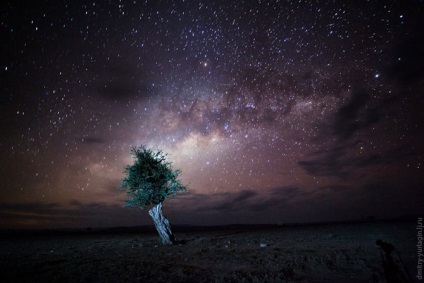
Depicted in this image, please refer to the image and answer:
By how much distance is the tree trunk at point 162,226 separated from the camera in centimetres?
2495

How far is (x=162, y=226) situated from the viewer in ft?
82.4

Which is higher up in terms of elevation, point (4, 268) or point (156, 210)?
point (156, 210)

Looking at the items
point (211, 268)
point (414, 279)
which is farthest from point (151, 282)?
point (414, 279)

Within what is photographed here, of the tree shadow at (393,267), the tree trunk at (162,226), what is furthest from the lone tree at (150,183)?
the tree shadow at (393,267)

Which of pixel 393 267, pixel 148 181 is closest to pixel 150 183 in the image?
pixel 148 181

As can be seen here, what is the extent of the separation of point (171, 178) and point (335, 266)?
18.2m

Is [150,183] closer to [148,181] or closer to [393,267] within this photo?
[148,181]

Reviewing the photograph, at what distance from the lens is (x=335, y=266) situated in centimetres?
1285

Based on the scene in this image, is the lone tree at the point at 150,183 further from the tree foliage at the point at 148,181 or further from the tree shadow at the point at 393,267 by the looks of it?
the tree shadow at the point at 393,267

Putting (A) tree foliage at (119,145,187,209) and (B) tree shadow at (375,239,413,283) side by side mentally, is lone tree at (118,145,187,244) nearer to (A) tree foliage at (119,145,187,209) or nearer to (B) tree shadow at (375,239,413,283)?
(A) tree foliage at (119,145,187,209)

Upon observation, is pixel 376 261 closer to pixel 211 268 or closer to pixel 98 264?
pixel 211 268

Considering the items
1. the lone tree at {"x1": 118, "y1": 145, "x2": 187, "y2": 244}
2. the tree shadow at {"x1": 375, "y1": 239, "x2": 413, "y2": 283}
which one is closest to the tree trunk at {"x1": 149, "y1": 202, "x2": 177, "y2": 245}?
the lone tree at {"x1": 118, "y1": 145, "x2": 187, "y2": 244}

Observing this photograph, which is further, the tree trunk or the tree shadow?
the tree trunk

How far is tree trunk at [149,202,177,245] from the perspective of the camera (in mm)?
A: 24953
